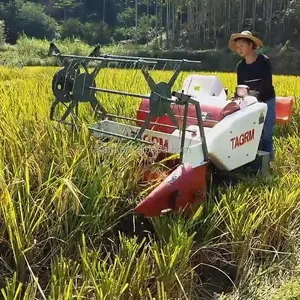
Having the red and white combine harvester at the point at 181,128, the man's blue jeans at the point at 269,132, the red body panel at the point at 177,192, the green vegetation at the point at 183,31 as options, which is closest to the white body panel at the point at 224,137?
the red and white combine harvester at the point at 181,128

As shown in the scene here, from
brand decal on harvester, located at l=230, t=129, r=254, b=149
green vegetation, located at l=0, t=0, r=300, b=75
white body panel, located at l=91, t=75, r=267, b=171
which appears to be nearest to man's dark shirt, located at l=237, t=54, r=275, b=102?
white body panel, located at l=91, t=75, r=267, b=171

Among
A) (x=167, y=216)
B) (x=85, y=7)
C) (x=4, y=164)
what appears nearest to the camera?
(x=4, y=164)

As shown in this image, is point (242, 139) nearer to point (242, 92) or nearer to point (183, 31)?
point (242, 92)

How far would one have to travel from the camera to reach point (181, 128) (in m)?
3.79

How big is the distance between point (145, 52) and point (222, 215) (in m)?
38.0

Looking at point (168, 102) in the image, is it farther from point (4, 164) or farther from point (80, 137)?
point (4, 164)

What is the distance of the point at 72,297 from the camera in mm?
2189

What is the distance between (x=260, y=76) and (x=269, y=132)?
0.51 metres

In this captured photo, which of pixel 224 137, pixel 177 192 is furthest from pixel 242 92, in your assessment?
pixel 177 192

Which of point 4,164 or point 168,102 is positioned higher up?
point 168,102

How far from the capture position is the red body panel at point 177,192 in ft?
10.1

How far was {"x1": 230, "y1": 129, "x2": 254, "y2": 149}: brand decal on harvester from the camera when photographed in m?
3.76

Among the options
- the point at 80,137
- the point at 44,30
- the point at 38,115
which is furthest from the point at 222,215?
the point at 44,30

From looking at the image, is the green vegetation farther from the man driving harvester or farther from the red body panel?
the red body panel
